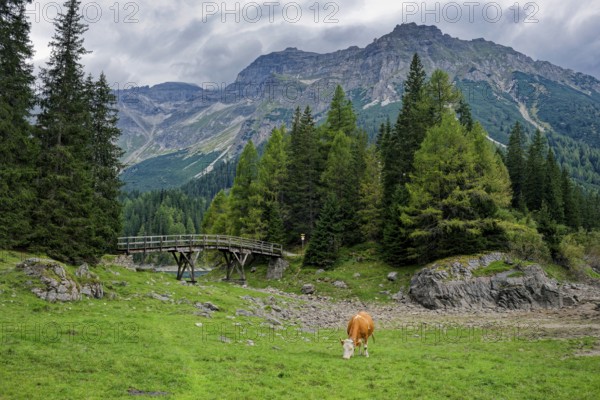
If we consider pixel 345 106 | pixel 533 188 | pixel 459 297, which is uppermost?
pixel 345 106

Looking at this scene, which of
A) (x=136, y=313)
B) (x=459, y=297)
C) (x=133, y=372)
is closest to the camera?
(x=133, y=372)

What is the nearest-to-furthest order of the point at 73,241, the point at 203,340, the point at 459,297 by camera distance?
the point at 203,340, the point at 73,241, the point at 459,297

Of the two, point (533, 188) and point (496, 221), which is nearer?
point (496, 221)

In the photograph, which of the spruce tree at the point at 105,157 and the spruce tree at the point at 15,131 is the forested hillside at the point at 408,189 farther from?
the spruce tree at the point at 15,131

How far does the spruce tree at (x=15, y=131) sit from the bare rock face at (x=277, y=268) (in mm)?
28856

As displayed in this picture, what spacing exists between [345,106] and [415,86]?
12.2 meters

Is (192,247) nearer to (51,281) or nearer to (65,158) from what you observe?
(65,158)

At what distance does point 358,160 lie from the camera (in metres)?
59.4

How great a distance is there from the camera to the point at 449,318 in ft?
106

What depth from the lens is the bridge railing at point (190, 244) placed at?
42081 millimetres

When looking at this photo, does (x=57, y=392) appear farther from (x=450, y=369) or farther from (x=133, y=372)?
(x=450, y=369)

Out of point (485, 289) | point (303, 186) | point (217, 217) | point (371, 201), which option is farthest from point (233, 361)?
point (217, 217)

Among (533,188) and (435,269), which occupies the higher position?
(533,188)

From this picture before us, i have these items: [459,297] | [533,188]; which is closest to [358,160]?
[459,297]
